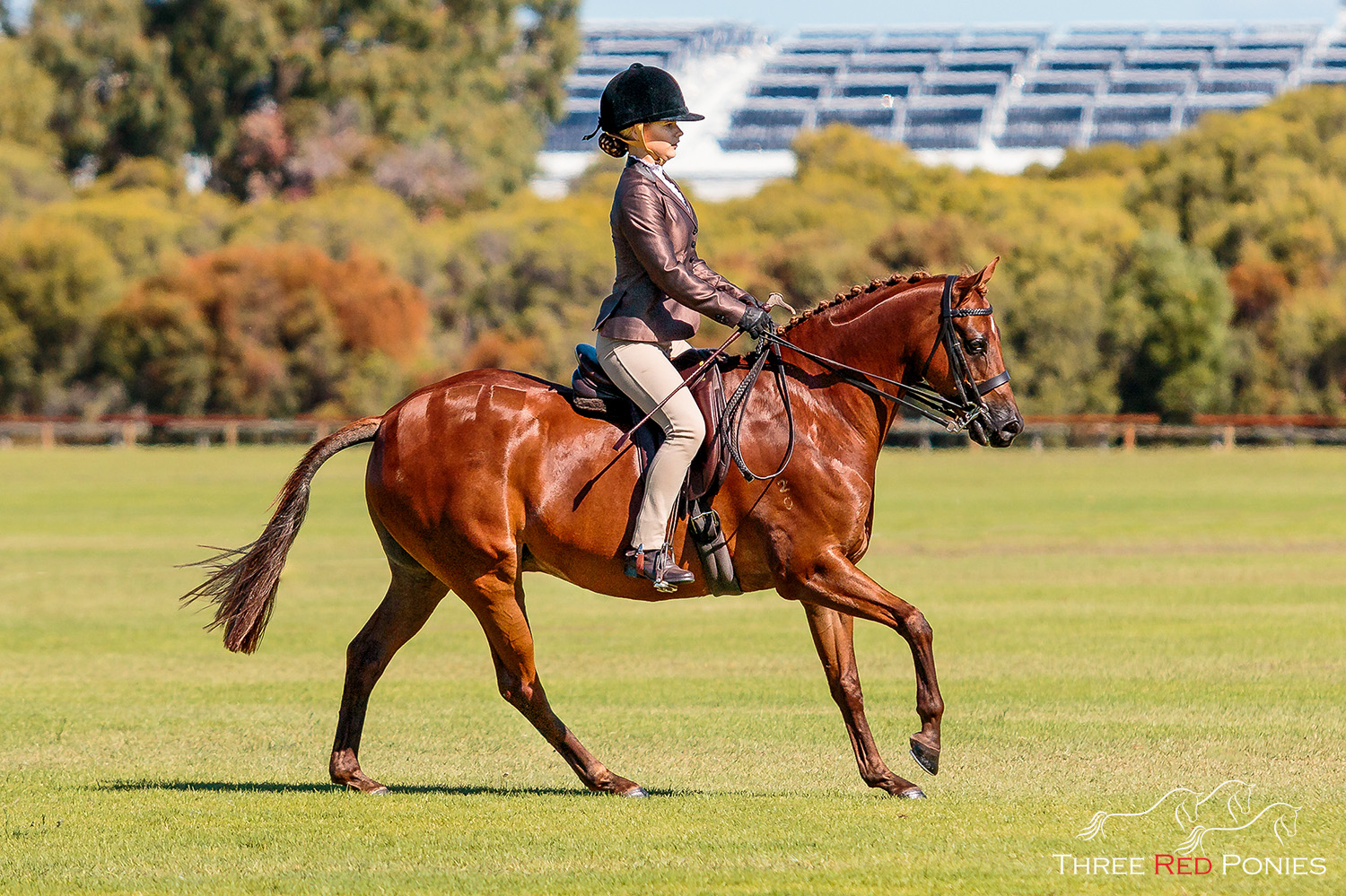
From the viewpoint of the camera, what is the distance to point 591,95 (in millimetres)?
112312

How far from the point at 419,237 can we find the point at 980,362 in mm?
57221

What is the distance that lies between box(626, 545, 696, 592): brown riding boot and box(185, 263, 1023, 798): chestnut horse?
119 millimetres

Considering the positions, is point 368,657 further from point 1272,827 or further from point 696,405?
point 1272,827

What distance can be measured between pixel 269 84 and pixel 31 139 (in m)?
10.5

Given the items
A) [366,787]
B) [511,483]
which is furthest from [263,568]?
[511,483]

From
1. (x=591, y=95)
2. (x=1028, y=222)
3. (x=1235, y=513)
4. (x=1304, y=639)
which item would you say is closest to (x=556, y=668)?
(x=1304, y=639)

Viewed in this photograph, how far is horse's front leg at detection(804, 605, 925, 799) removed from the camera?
7.84 metres

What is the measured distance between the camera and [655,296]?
26.4 ft

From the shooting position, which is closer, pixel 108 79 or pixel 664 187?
pixel 664 187

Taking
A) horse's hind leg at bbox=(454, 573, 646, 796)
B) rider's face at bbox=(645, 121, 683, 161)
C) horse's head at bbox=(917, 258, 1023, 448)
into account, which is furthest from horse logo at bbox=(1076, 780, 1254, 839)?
rider's face at bbox=(645, 121, 683, 161)

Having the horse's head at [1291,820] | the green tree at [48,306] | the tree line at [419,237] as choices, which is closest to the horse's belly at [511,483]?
the horse's head at [1291,820]

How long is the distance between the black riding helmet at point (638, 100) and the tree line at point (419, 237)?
44283mm

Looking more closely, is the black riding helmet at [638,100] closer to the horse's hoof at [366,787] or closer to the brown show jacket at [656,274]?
the brown show jacket at [656,274]

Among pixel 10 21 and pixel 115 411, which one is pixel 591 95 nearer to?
pixel 10 21
